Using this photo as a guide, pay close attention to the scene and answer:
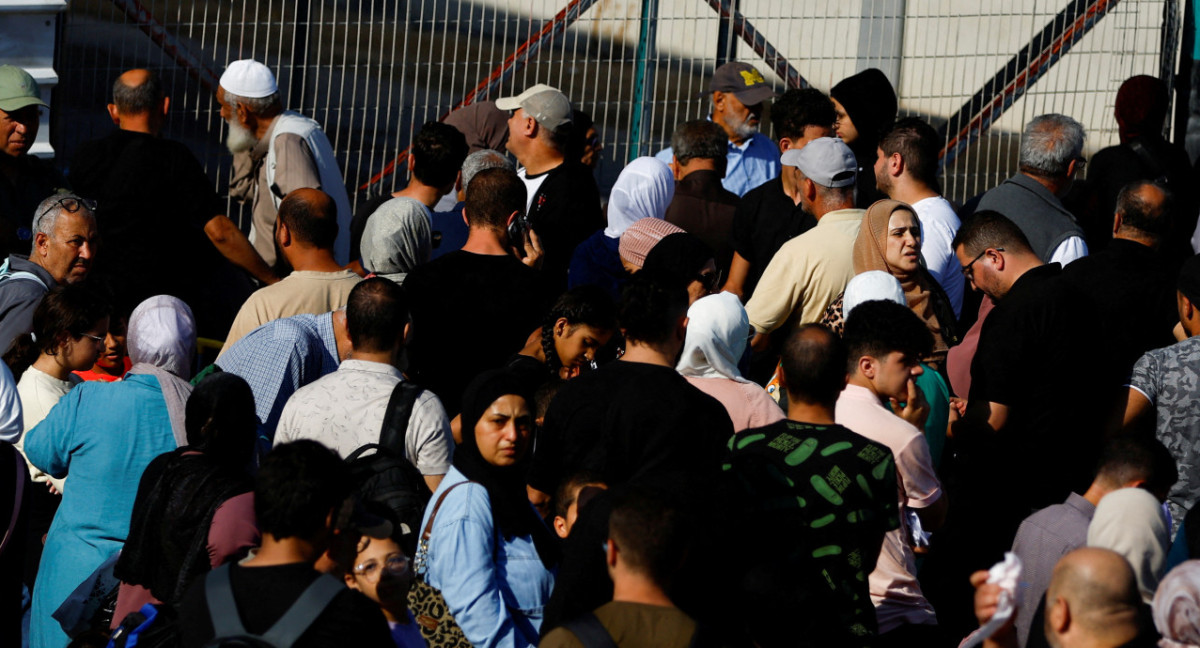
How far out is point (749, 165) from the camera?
857 cm

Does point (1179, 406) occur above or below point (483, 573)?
above

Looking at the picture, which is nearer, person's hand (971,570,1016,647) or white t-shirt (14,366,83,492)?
person's hand (971,570,1016,647)

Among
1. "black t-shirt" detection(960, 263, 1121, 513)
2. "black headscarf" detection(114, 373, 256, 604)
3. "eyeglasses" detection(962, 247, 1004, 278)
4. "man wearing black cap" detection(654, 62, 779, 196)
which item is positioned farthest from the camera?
"man wearing black cap" detection(654, 62, 779, 196)

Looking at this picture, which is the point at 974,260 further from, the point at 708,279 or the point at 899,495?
the point at 899,495

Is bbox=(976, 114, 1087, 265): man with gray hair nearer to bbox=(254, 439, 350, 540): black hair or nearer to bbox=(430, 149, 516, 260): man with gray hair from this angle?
bbox=(430, 149, 516, 260): man with gray hair

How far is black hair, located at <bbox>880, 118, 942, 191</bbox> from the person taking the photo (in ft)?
23.6

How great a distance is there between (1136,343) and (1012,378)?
2.71ft

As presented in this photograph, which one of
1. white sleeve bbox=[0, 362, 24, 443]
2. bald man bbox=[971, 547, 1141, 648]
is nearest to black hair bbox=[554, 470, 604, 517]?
bald man bbox=[971, 547, 1141, 648]

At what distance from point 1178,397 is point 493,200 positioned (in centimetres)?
287

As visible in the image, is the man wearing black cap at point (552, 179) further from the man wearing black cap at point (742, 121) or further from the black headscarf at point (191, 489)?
the black headscarf at point (191, 489)

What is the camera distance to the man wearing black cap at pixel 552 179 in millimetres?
7434

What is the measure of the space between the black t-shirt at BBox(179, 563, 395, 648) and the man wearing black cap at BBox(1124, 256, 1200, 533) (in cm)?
350

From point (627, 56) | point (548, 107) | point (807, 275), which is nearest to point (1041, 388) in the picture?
point (807, 275)

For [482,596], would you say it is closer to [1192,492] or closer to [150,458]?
[150,458]
